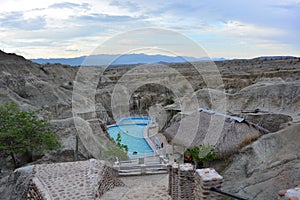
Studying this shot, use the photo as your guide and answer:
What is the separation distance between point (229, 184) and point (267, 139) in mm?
3255

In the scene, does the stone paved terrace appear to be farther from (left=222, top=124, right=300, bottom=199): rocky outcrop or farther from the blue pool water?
the blue pool water

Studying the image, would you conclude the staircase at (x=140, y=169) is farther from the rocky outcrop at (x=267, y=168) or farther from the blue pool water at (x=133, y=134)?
the blue pool water at (x=133, y=134)

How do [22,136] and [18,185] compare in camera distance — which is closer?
[18,185]

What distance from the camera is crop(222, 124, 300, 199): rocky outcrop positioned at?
8.61 m

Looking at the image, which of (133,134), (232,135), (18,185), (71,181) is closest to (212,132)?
(232,135)

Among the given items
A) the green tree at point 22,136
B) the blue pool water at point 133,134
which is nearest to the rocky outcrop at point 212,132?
the blue pool water at point 133,134

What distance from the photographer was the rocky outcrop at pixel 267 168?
8609mm

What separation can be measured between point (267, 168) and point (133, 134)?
19.3 m

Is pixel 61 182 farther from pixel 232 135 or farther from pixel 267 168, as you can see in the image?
pixel 232 135

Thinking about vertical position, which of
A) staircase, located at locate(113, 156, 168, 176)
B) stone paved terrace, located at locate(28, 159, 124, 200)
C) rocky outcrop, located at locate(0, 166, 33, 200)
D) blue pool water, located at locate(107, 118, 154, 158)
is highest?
stone paved terrace, located at locate(28, 159, 124, 200)

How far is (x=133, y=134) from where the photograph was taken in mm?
28344

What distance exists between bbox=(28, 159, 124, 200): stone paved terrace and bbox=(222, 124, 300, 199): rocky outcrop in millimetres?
4713

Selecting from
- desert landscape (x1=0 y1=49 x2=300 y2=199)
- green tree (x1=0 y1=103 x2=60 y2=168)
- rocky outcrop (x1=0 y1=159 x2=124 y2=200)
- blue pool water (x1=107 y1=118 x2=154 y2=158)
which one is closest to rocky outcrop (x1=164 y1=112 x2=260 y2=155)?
desert landscape (x1=0 y1=49 x2=300 y2=199)

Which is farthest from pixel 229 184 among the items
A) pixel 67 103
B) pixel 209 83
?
pixel 209 83
